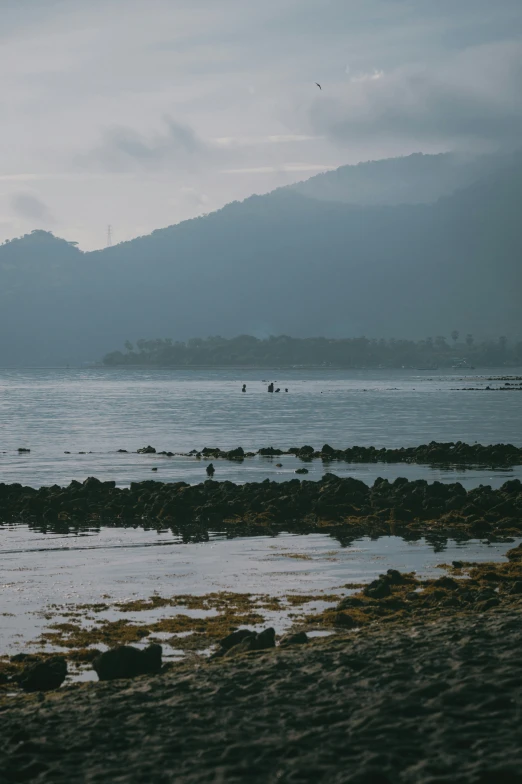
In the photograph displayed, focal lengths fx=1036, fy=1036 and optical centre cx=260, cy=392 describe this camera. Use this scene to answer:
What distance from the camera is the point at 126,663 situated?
14227 millimetres

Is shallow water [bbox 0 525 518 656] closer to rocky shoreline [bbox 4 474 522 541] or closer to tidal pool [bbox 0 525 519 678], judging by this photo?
tidal pool [bbox 0 525 519 678]

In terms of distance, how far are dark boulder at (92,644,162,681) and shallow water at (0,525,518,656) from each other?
1.48 m

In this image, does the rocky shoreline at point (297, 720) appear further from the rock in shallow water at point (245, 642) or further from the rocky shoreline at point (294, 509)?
the rocky shoreline at point (294, 509)

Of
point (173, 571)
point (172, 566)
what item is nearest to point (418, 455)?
point (172, 566)

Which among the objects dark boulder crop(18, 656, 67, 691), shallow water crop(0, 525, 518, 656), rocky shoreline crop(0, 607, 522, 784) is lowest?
shallow water crop(0, 525, 518, 656)

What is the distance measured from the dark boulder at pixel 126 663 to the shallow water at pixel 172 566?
1480 mm

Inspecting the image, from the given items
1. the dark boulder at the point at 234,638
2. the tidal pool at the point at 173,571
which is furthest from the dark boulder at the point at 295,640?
the tidal pool at the point at 173,571

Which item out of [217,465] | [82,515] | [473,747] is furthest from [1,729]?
[217,465]

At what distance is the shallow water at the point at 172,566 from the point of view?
63.2ft

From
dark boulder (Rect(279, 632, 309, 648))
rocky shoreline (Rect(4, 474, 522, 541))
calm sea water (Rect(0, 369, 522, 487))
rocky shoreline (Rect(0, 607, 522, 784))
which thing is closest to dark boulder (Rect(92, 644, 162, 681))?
rocky shoreline (Rect(0, 607, 522, 784))

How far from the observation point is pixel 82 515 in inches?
1288

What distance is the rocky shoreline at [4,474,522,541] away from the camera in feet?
96.5

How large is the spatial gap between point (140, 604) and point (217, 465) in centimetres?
3270

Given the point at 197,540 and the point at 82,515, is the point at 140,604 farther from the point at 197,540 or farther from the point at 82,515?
the point at 82,515
